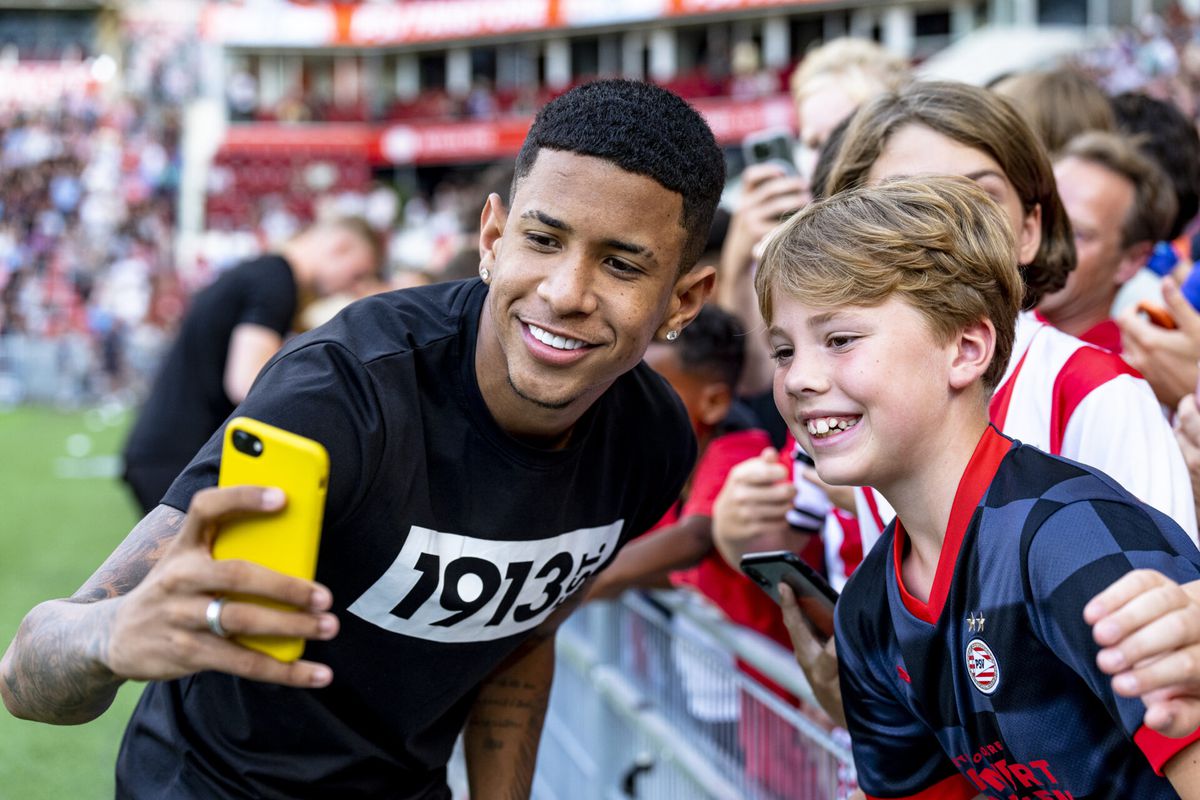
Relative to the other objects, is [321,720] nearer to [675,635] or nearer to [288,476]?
[288,476]

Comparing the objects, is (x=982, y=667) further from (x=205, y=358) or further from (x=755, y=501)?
(x=205, y=358)

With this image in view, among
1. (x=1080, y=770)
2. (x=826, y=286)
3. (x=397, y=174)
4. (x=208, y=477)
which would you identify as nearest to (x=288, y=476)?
(x=208, y=477)

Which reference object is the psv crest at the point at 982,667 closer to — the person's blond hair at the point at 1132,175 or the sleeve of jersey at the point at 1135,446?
the sleeve of jersey at the point at 1135,446

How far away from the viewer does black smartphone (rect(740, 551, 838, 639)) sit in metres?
2.23

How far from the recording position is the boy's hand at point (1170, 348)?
2.29m

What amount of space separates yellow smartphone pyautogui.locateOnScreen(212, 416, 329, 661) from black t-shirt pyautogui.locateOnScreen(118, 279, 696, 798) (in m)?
0.37

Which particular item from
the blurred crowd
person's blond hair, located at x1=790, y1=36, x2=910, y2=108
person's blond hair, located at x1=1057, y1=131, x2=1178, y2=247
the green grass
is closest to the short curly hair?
person's blond hair, located at x1=1057, y1=131, x2=1178, y2=247

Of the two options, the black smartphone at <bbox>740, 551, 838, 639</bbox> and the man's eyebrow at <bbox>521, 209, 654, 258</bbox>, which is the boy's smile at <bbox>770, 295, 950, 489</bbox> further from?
the black smartphone at <bbox>740, 551, 838, 639</bbox>

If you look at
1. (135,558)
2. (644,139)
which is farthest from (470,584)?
(644,139)

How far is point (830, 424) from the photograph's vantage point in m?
1.82

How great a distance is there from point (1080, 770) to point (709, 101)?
35.6 meters

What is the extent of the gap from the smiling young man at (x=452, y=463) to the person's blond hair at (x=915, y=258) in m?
0.26

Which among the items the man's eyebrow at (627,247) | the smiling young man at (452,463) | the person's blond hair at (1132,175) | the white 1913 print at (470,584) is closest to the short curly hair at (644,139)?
the smiling young man at (452,463)

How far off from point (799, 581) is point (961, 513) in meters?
0.60
